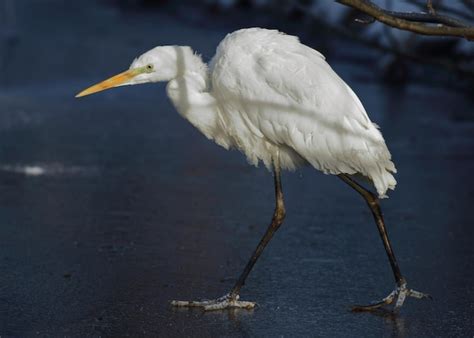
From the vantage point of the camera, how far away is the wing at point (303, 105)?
20.0 feet

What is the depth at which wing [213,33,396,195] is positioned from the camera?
6.10m

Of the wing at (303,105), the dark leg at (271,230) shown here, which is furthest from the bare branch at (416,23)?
the dark leg at (271,230)

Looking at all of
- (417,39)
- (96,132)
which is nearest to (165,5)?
(417,39)

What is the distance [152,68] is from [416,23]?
2017 millimetres

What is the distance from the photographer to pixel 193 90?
649 centimetres

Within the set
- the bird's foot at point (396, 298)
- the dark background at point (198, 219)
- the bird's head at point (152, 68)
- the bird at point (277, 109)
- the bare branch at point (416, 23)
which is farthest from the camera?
the bird's head at point (152, 68)

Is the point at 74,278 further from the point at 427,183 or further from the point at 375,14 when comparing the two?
the point at 427,183

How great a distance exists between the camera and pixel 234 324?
5.71 meters

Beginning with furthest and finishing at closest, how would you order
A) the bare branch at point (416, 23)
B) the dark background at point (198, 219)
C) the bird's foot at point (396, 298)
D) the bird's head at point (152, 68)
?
1. the bird's head at point (152, 68)
2. the bird's foot at point (396, 298)
3. the dark background at point (198, 219)
4. the bare branch at point (416, 23)

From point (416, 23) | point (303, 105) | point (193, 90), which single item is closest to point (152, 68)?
point (193, 90)

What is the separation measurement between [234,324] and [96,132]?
550 centimetres

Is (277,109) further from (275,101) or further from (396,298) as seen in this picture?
(396,298)

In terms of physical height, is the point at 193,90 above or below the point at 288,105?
below

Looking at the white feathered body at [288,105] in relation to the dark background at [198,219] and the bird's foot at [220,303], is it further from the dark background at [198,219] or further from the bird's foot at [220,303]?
the bird's foot at [220,303]
